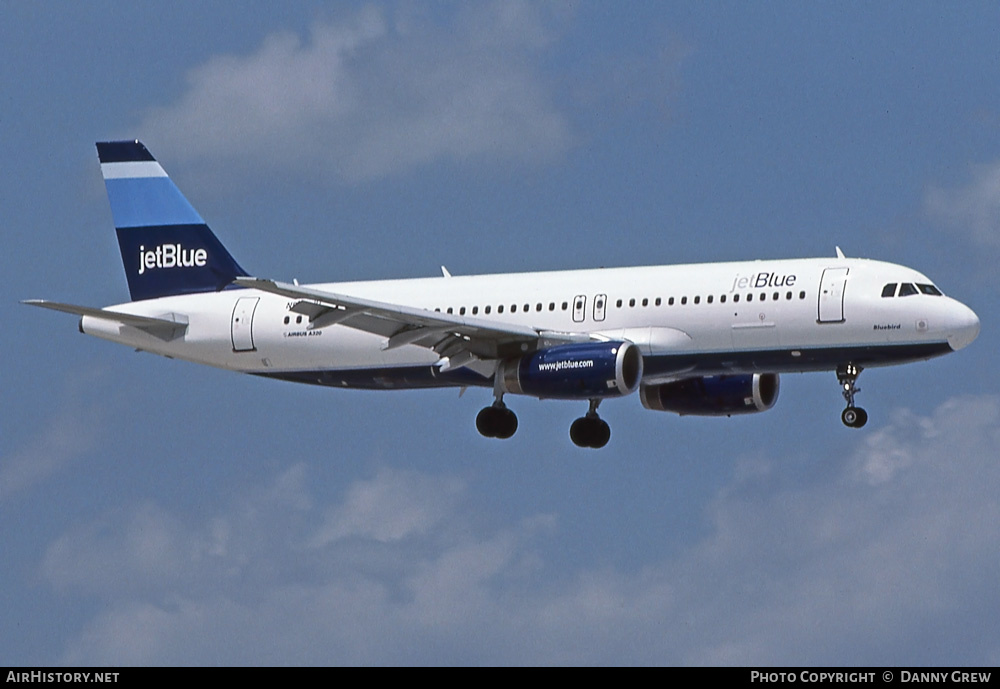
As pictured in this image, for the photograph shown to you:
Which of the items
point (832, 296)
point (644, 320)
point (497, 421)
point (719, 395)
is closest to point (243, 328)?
point (497, 421)

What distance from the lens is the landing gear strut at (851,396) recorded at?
2315 inches

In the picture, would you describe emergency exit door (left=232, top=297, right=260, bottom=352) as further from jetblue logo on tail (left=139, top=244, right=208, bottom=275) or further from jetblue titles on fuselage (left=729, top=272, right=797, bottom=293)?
jetblue titles on fuselage (left=729, top=272, right=797, bottom=293)

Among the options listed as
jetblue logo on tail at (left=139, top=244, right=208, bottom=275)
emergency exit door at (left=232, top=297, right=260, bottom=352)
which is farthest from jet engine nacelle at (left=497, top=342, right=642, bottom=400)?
jetblue logo on tail at (left=139, top=244, right=208, bottom=275)

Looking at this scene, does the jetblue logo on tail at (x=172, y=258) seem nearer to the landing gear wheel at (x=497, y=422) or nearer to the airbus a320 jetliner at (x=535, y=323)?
the airbus a320 jetliner at (x=535, y=323)

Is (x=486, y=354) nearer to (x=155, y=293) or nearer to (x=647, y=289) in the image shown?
(x=647, y=289)

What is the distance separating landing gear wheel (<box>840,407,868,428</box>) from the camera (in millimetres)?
58781

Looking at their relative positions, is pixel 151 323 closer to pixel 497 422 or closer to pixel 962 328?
pixel 497 422

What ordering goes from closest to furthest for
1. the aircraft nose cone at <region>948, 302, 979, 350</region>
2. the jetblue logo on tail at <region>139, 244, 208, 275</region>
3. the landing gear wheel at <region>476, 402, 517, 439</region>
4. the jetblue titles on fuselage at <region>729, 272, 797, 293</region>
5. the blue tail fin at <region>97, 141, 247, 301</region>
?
the aircraft nose cone at <region>948, 302, 979, 350</region> < the jetblue titles on fuselage at <region>729, 272, 797, 293</region> < the landing gear wheel at <region>476, 402, 517, 439</region> < the blue tail fin at <region>97, 141, 247, 301</region> < the jetblue logo on tail at <region>139, 244, 208, 275</region>

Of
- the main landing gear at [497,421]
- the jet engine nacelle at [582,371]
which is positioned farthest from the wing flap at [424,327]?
the main landing gear at [497,421]

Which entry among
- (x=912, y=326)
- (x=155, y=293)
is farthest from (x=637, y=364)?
(x=155, y=293)

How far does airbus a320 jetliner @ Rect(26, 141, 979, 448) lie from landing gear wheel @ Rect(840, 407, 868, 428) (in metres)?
0.05

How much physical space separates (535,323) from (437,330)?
346cm

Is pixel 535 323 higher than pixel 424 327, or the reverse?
pixel 535 323

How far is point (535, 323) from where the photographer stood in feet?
204
